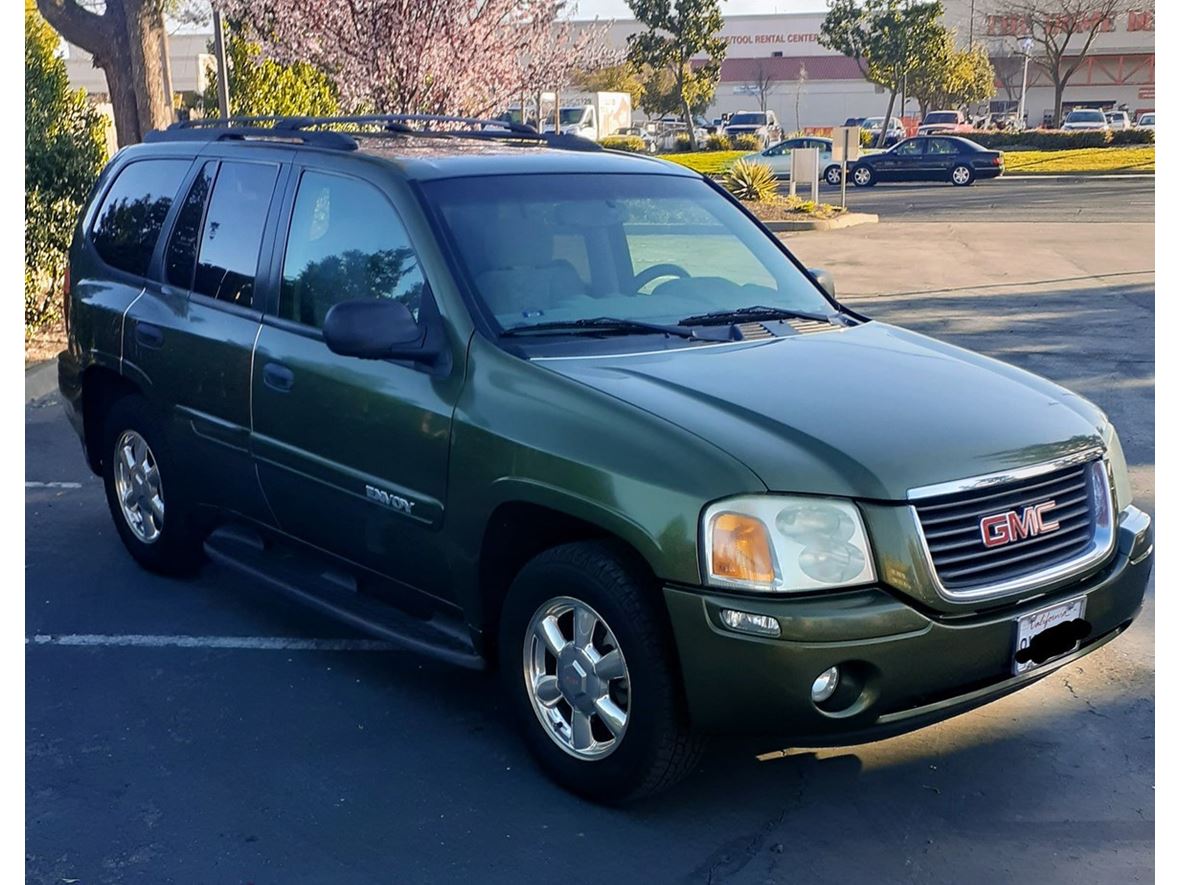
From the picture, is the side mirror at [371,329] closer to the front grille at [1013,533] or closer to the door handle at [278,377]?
the door handle at [278,377]

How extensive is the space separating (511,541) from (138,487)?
8.96ft

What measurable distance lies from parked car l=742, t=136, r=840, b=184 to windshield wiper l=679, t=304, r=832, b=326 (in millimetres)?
31205

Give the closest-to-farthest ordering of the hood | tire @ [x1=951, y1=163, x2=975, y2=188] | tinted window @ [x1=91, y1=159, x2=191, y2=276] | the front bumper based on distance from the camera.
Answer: the front bumper → the hood → tinted window @ [x1=91, y1=159, x2=191, y2=276] → tire @ [x1=951, y1=163, x2=975, y2=188]

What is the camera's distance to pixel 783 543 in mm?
3600

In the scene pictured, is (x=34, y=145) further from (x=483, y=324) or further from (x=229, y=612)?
(x=483, y=324)

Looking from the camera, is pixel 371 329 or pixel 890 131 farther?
pixel 890 131

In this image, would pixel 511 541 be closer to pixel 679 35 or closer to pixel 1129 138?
pixel 1129 138

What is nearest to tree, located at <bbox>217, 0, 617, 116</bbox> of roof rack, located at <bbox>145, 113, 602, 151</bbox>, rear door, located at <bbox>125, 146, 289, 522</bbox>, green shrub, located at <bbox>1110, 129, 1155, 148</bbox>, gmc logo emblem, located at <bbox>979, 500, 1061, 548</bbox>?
roof rack, located at <bbox>145, 113, 602, 151</bbox>

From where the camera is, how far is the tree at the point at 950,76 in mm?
61062

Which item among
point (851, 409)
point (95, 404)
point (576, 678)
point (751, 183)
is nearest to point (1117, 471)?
point (851, 409)

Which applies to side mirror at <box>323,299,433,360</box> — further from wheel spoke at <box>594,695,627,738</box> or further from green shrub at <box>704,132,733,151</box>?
green shrub at <box>704,132,733,151</box>

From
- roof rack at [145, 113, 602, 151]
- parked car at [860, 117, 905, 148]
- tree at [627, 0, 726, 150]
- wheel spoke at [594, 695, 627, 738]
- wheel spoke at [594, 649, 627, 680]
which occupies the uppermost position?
tree at [627, 0, 726, 150]

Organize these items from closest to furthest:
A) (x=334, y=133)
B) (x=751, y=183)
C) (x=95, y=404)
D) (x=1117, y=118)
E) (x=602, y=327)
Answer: (x=602, y=327) < (x=334, y=133) < (x=95, y=404) < (x=751, y=183) < (x=1117, y=118)

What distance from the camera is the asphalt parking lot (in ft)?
12.4
